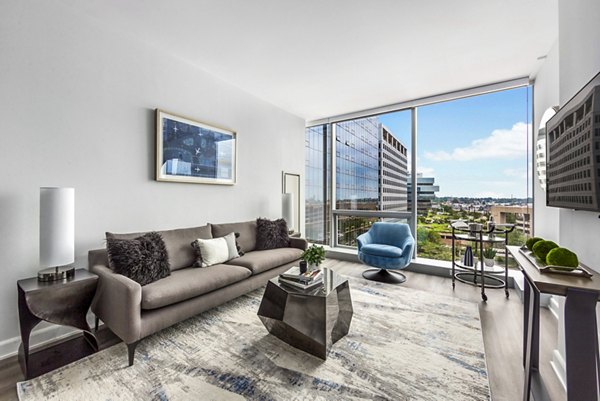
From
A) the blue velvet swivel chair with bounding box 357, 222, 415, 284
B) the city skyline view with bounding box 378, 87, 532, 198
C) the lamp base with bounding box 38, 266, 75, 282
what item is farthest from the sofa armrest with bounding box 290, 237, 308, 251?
the lamp base with bounding box 38, 266, 75, 282

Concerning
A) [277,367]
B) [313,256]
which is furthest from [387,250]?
[277,367]

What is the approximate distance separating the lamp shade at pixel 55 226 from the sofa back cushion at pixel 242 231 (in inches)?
58.9

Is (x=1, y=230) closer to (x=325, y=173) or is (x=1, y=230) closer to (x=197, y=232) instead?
(x=197, y=232)

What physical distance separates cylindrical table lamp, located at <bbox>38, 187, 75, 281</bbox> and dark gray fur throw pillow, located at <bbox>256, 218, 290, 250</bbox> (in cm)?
213

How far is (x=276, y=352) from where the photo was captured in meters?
2.03

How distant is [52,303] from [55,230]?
21.2 inches

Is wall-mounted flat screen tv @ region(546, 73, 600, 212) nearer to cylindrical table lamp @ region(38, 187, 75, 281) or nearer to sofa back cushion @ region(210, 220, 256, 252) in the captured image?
sofa back cushion @ region(210, 220, 256, 252)

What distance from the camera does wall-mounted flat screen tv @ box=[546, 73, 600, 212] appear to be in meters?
1.22

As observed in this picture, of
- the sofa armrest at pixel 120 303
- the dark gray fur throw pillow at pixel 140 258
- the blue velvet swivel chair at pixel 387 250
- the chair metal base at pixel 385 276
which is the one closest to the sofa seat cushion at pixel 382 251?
the blue velvet swivel chair at pixel 387 250

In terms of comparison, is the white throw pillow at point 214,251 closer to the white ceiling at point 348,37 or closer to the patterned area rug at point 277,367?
the patterned area rug at point 277,367

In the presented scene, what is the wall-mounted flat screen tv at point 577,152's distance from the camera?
1.22m

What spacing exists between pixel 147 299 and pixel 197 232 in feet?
Result: 3.77

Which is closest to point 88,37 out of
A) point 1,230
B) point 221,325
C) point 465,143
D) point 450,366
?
point 1,230

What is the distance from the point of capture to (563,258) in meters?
1.34
